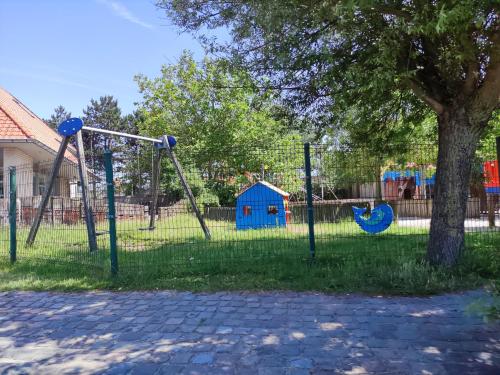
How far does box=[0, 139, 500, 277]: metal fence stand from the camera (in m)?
8.00

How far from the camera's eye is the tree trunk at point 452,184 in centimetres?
672

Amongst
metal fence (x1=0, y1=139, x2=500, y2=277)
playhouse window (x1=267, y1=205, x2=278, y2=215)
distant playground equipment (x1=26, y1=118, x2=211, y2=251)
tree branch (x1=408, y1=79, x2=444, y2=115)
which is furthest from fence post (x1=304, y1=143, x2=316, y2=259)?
distant playground equipment (x1=26, y1=118, x2=211, y2=251)

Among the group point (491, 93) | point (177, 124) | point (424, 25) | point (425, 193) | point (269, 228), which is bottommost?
point (269, 228)

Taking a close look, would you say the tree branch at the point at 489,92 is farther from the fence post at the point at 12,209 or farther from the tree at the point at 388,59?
the fence post at the point at 12,209

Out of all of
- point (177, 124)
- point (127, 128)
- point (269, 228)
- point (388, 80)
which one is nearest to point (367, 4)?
point (388, 80)

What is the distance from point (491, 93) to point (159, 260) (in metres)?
6.21

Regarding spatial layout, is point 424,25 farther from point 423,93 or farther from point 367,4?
point 423,93

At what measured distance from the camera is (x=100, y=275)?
7.52m

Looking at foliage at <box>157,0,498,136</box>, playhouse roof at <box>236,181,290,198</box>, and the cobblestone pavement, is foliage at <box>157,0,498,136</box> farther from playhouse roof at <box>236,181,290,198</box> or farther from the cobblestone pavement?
the cobblestone pavement

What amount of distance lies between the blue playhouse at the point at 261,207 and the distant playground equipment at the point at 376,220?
72.6 inches

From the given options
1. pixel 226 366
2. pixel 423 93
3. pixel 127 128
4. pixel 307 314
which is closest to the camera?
pixel 226 366

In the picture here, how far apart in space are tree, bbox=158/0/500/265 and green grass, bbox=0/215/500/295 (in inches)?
36.5

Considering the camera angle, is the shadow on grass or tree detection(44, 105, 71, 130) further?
tree detection(44, 105, 71, 130)

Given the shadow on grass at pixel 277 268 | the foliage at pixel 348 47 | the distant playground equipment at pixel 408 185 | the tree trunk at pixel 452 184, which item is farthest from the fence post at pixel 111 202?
the tree trunk at pixel 452 184
